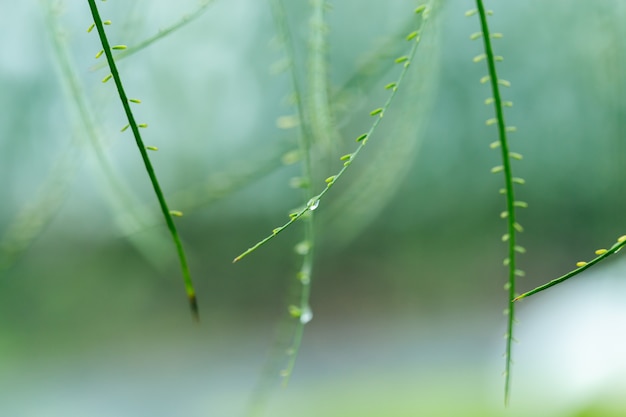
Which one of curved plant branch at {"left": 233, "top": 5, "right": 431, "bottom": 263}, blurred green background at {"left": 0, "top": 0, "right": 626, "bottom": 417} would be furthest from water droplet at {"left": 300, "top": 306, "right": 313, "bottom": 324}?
blurred green background at {"left": 0, "top": 0, "right": 626, "bottom": 417}

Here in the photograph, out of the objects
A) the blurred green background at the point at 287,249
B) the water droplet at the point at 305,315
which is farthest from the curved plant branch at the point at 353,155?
the blurred green background at the point at 287,249

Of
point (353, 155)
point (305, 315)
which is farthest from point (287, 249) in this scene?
point (353, 155)

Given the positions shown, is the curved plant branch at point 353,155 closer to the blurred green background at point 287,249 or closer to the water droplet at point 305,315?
the water droplet at point 305,315

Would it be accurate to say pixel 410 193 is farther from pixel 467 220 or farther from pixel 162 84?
pixel 162 84

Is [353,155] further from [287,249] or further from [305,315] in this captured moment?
[287,249]

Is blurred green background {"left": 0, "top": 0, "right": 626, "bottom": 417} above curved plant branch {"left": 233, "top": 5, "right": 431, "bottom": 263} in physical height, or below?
above

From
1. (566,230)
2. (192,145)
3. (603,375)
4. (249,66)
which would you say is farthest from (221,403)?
(603,375)

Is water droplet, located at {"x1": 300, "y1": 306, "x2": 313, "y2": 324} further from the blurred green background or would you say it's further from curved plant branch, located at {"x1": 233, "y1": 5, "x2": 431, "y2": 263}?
the blurred green background

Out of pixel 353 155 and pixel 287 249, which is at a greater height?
pixel 287 249
